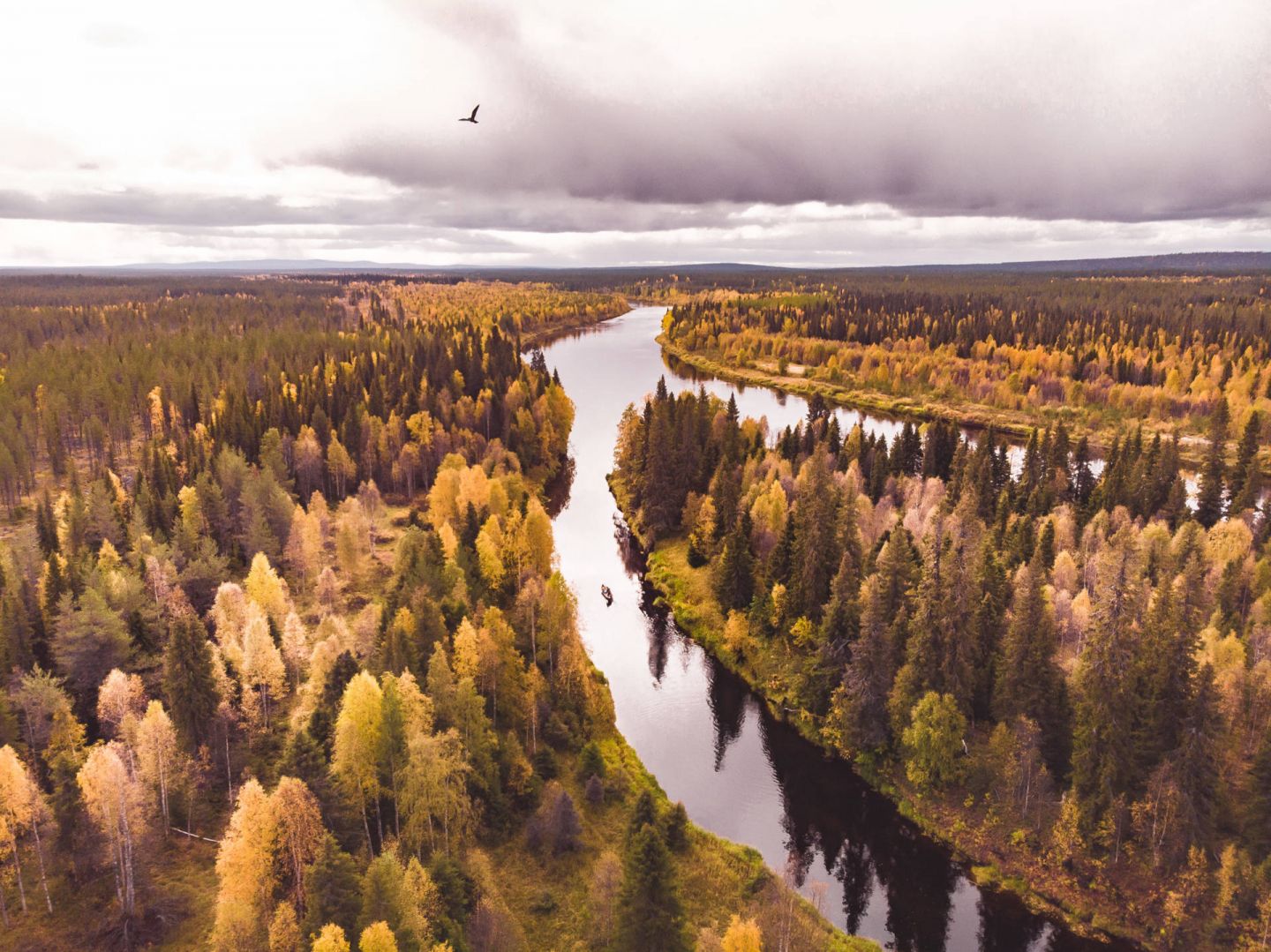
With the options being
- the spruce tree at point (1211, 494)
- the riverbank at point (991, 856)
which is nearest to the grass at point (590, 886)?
the riverbank at point (991, 856)

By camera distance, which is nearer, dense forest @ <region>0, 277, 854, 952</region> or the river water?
dense forest @ <region>0, 277, 854, 952</region>

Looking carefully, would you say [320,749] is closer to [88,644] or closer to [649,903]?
[649,903]

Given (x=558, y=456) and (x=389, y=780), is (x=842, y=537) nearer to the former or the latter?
(x=389, y=780)

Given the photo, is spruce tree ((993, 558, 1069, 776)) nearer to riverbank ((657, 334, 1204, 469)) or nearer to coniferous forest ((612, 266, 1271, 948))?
coniferous forest ((612, 266, 1271, 948))

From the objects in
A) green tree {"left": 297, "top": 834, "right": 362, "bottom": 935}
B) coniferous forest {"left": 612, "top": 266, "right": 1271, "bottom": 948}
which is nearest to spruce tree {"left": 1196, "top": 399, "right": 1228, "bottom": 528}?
coniferous forest {"left": 612, "top": 266, "right": 1271, "bottom": 948}

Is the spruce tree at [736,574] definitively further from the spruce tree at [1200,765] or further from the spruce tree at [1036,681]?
the spruce tree at [1200,765]

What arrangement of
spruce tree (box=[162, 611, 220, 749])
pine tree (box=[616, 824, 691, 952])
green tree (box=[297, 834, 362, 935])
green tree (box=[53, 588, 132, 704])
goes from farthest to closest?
green tree (box=[53, 588, 132, 704]), spruce tree (box=[162, 611, 220, 749]), pine tree (box=[616, 824, 691, 952]), green tree (box=[297, 834, 362, 935])
